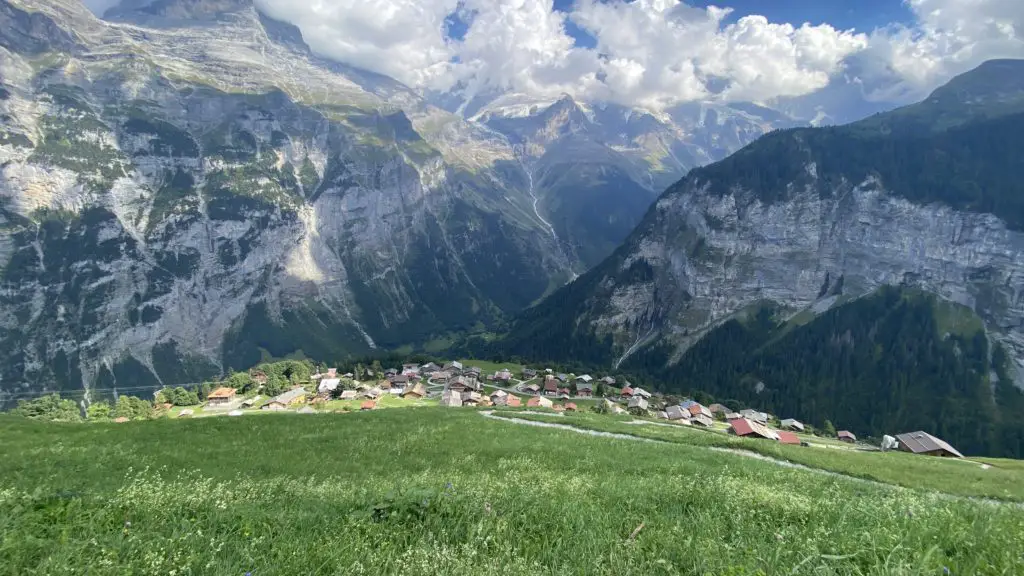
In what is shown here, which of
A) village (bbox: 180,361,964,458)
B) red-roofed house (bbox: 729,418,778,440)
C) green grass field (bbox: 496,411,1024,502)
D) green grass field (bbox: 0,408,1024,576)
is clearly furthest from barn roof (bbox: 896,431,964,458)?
green grass field (bbox: 0,408,1024,576)

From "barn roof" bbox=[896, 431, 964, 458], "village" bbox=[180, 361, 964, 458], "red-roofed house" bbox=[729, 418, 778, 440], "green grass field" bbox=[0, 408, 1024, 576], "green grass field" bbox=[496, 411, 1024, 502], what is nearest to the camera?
"green grass field" bbox=[0, 408, 1024, 576]

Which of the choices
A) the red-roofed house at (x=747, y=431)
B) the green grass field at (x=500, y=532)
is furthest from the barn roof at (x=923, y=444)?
the green grass field at (x=500, y=532)

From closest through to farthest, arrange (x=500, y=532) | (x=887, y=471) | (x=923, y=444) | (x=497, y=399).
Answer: (x=500, y=532) → (x=887, y=471) → (x=923, y=444) → (x=497, y=399)

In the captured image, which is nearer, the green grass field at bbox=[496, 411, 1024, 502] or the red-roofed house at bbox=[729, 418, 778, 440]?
the green grass field at bbox=[496, 411, 1024, 502]

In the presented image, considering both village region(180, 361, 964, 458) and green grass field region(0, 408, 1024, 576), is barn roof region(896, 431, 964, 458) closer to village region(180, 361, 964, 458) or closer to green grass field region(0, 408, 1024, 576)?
village region(180, 361, 964, 458)

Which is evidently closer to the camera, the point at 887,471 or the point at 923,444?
the point at 887,471

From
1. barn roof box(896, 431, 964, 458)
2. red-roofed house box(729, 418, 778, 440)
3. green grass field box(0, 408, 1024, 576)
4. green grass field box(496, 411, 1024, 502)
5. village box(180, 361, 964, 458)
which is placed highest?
green grass field box(0, 408, 1024, 576)

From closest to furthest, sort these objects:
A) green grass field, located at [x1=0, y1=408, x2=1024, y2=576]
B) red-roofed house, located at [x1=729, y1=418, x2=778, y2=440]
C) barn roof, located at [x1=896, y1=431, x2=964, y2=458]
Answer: green grass field, located at [x1=0, y1=408, x2=1024, y2=576], barn roof, located at [x1=896, y1=431, x2=964, y2=458], red-roofed house, located at [x1=729, y1=418, x2=778, y2=440]

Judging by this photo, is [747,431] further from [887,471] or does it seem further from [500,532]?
[500,532]

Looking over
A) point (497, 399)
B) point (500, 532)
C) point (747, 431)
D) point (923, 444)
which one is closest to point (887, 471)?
point (500, 532)
